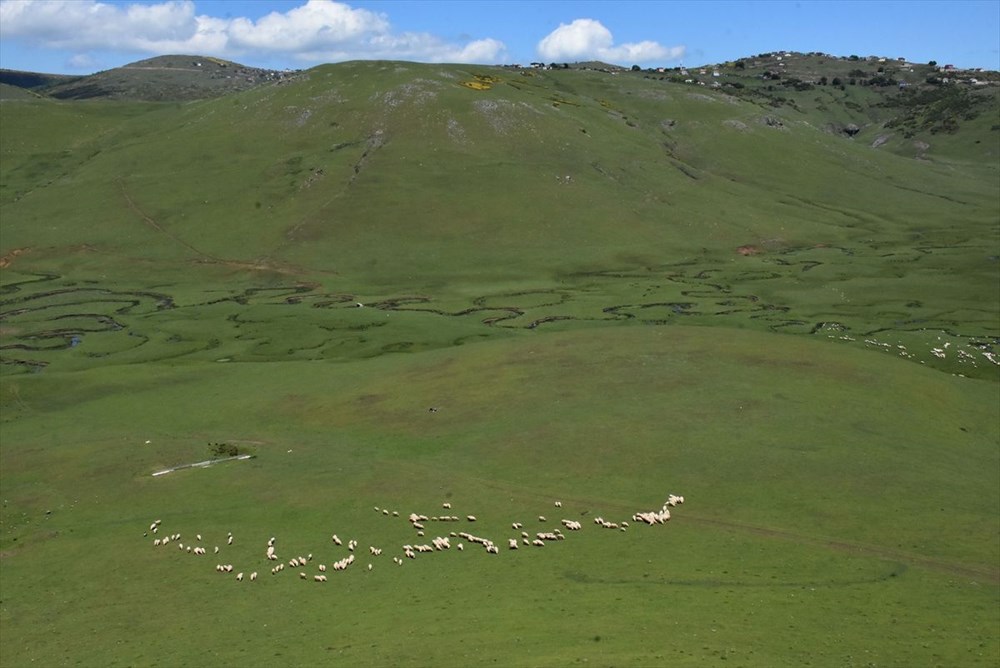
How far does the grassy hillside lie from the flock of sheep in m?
0.44

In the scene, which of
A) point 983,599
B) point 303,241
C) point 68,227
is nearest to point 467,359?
point 983,599

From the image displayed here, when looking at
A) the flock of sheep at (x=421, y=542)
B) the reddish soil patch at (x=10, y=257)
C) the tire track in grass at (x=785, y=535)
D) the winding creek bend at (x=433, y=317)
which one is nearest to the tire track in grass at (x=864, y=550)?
the tire track in grass at (x=785, y=535)

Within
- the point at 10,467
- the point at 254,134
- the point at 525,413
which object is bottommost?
the point at 10,467

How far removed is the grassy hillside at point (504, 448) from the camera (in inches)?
1340

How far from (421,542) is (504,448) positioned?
41.2 feet

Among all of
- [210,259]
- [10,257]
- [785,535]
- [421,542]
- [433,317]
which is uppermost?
[210,259]

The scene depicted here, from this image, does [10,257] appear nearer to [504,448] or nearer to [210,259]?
[210,259]

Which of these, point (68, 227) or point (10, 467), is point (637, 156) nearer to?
point (68, 227)

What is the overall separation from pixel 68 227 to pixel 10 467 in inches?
4637

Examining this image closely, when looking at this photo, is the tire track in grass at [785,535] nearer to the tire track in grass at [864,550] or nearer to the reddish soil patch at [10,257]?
the tire track in grass at [864,550]

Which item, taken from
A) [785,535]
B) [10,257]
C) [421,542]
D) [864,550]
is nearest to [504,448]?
[421,542]

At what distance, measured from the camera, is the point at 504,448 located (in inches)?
2135

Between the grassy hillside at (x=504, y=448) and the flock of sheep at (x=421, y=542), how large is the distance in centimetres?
44

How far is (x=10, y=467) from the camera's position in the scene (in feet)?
190
